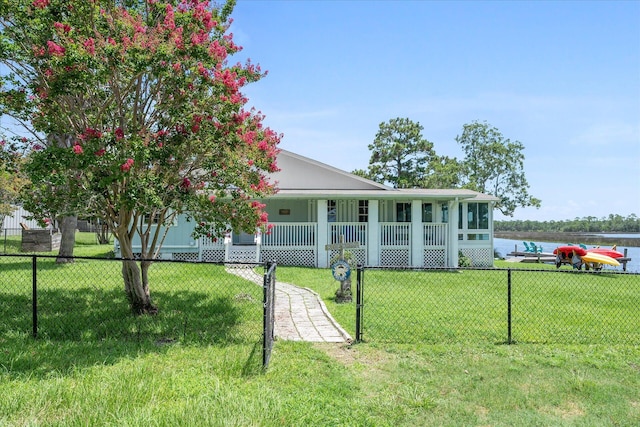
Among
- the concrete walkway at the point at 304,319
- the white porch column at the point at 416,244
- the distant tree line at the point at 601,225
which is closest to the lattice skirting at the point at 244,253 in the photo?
the concrete walkway at the point at 304,319

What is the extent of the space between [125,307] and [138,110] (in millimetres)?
3591

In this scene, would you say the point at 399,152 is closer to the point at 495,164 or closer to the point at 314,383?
the point at 495,164

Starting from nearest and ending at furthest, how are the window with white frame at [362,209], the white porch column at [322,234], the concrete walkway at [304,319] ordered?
the concrete walkway at [304,319], the white porch column at [322,234], the window with white frame at [362,209]

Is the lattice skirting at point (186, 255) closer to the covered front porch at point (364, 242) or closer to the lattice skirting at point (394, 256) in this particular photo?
the covered front porch at point (364, 242)

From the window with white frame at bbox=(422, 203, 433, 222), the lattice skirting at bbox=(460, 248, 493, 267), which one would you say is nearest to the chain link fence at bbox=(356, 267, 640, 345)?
the lattice skirting at bbox=(460, 248, 493, 267)

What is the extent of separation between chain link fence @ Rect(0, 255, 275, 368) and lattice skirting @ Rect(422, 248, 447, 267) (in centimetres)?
744

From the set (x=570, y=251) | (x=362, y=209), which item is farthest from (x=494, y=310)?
(x=570, y=251)

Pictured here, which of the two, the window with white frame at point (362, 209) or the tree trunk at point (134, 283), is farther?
the window with white frame at point (362, 209)

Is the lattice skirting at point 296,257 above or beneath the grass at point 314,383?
above

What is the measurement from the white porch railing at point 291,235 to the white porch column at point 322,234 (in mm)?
255

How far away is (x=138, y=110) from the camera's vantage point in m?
7.32

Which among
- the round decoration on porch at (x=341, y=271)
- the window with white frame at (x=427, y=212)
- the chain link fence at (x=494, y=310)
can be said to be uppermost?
the window with white frame at (x=427, y=212)

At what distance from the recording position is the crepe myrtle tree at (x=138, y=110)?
5.56 m

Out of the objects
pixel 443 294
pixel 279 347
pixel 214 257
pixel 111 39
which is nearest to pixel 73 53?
pixel 111 39
